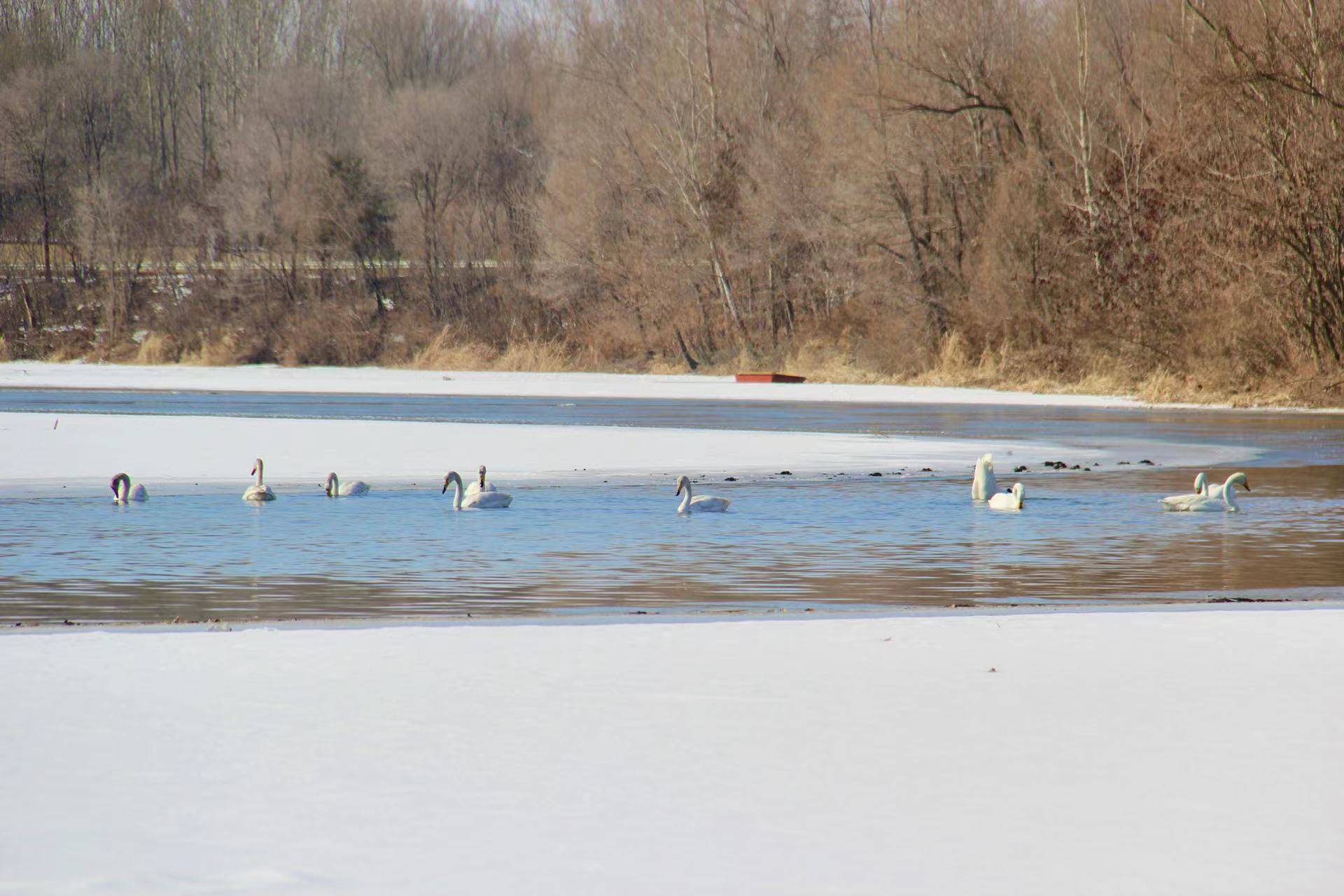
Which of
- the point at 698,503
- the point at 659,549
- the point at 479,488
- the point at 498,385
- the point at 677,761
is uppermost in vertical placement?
the point at 498,385

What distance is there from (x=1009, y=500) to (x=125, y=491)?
775 centimetres

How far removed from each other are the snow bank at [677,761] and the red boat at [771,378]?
3466cm

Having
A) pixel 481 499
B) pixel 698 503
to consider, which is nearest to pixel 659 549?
pixel 698 503

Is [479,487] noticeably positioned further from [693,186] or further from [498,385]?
[693,186]

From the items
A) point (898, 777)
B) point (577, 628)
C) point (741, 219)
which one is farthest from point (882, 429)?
point (741, 219)

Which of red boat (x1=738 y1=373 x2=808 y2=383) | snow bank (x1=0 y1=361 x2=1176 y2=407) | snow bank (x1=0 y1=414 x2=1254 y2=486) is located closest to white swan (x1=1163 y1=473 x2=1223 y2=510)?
snow bank (x1=0 y1=414 x2=1254 y2=486)

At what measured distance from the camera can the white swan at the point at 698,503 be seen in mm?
13844

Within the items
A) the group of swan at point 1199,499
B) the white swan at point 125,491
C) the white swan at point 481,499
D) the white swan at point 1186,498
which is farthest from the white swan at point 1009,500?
the white swan at point 125,491

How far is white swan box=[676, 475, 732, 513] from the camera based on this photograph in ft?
45.4

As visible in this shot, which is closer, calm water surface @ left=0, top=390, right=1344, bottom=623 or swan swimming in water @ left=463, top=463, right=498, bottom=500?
calm water surface @ left=0, top=390, right=1344, bottom=623

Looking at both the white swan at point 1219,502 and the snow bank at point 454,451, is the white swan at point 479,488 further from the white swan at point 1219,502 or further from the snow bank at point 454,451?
the white swan at point 1219,502

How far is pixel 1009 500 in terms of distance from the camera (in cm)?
1415

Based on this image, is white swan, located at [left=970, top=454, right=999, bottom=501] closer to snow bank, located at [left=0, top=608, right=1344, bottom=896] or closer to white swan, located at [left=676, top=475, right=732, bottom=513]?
white swan, located at [left=676, top=475, right=732, bottom=513]

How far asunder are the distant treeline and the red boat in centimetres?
99
